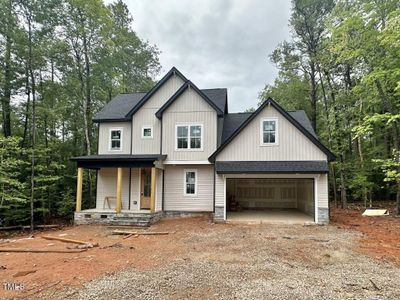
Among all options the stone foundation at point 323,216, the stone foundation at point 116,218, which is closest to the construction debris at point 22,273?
the stone foundation at point 116,218

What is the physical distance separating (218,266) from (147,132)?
1014cm

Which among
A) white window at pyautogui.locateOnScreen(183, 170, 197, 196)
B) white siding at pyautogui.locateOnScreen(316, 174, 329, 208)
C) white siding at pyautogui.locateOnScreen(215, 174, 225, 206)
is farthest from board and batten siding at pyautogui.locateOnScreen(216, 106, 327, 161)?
white window at pyautogui.locateOnScreen(183, 170, 197, 196)

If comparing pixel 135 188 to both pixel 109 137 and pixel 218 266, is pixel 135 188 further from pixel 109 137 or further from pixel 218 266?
pixel 218 266

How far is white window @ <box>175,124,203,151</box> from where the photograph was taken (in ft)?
46.8

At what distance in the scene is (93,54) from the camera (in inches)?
723

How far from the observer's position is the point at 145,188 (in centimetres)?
1470

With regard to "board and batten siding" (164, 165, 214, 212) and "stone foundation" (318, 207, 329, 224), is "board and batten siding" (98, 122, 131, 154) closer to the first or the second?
"board and batten siding" (164, 165, 214, 212)

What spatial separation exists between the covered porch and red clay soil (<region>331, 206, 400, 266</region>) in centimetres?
862

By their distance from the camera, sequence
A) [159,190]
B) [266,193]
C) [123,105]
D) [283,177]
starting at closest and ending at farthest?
[283,177] → [159,190] → [123,105] → [266,193]

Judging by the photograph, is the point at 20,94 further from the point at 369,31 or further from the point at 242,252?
the point at 369,31

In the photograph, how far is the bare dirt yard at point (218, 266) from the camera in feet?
15.9

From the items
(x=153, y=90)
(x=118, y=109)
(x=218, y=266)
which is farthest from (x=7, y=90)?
(x=218, y=266)

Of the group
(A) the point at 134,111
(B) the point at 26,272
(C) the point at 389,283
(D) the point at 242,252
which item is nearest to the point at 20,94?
(A) the point at 134,111

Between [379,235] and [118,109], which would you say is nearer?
[379,235]
